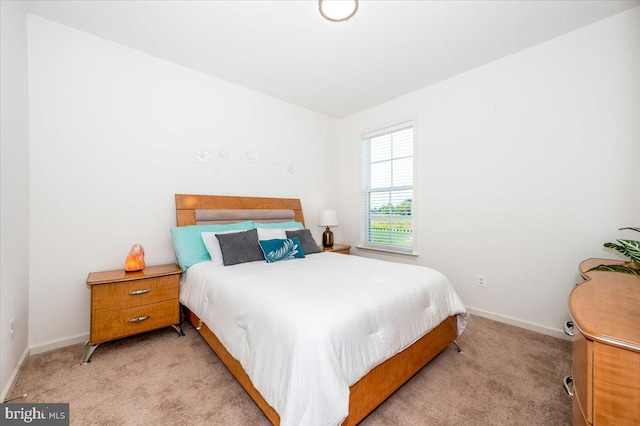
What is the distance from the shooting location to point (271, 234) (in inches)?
114

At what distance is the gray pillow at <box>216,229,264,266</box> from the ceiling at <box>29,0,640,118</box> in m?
1.89

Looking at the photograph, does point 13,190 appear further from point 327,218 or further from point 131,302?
point 327,218

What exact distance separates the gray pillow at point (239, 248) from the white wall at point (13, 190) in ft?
4.44

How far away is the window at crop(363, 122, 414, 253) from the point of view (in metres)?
3.57

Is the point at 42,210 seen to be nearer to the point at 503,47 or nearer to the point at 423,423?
the point at 423,423

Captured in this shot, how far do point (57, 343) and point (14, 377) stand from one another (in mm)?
502

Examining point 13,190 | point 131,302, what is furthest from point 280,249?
point 13,190

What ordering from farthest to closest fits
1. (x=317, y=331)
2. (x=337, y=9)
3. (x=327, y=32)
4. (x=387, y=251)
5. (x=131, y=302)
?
1. (x=387, y=251)
2. (x=327, y=32)
3. (x=131, y=302)
4. (x=337, y=9)
5. (x=317, y=331)

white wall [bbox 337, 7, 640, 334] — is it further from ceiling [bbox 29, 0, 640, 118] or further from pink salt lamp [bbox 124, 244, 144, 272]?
pink salt lamp [bbox 124, 244, 144, 272]

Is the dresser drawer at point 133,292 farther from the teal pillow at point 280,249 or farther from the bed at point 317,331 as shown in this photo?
the teal pillow at point 280,249

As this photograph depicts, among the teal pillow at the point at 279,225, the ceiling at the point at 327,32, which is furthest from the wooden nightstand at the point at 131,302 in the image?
the ceiling at the point at 327,32

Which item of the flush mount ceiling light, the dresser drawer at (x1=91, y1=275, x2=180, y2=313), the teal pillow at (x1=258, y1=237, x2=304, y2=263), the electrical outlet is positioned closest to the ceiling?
the flush mount ceiling light

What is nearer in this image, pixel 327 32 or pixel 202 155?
pixel 327 32

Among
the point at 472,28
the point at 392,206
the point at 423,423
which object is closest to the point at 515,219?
the point at 392,206
